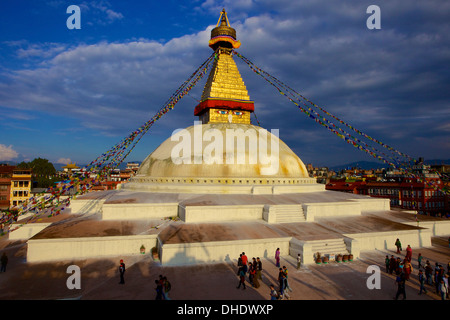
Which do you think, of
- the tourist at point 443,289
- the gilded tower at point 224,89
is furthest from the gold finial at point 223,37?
the tourist at point 443,289

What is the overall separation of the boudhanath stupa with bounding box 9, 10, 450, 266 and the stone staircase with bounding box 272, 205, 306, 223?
0.05 meters

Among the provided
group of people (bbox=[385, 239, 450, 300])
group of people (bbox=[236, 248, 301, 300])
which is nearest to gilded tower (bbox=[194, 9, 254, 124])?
group of people (bbox=[236, 248, 301, 300])

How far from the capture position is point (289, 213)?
13383 millimetres

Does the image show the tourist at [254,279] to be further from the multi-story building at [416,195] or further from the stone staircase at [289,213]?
the multi-story building at [416,195]

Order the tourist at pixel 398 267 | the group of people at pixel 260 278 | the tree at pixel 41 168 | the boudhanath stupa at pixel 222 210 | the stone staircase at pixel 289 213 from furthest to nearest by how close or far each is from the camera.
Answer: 1. the tree at pixel 41 168
2. the stone staircase at pixel 289 213
3. the boudhanath stupa at pixel 222 210
4. the tourist at pixel 398 267
5. the group of people at pixel 260 278

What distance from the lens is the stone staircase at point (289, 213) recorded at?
13055 mm

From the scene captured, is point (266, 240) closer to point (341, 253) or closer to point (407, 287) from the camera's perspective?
point (341, 253)

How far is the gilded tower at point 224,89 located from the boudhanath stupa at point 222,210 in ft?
0.25

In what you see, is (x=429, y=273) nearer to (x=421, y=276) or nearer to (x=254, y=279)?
(x=421, y=276)

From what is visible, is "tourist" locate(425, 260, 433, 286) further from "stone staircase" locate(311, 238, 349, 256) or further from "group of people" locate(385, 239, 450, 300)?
"stone staircase" locate(311, 238, 349, 256)

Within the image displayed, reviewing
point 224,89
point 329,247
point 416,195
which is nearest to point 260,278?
point 329,247

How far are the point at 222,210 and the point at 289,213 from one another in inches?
131

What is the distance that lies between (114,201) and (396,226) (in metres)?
13.4
